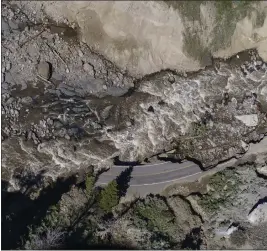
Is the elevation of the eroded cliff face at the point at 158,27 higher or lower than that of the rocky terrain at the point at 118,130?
higher

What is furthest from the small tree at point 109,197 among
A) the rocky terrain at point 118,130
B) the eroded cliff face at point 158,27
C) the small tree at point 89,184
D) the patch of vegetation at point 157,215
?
the eroded cliff face at point 158,27

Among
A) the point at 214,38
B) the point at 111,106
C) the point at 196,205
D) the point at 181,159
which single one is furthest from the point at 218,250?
the point at 214,38

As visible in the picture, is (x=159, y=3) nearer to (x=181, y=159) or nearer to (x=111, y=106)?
(x=111, y=106)

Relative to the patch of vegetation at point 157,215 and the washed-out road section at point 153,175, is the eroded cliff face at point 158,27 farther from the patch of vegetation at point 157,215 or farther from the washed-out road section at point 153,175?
the patch of vegetation at point 157,215

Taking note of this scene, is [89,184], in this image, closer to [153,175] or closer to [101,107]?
[153,175]

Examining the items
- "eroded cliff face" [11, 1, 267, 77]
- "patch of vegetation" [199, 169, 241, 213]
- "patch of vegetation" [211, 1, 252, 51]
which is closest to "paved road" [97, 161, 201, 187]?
"patch of vegetation" [199, 169, 241, 213]

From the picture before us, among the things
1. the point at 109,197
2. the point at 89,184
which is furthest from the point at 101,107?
the point at 109,197
